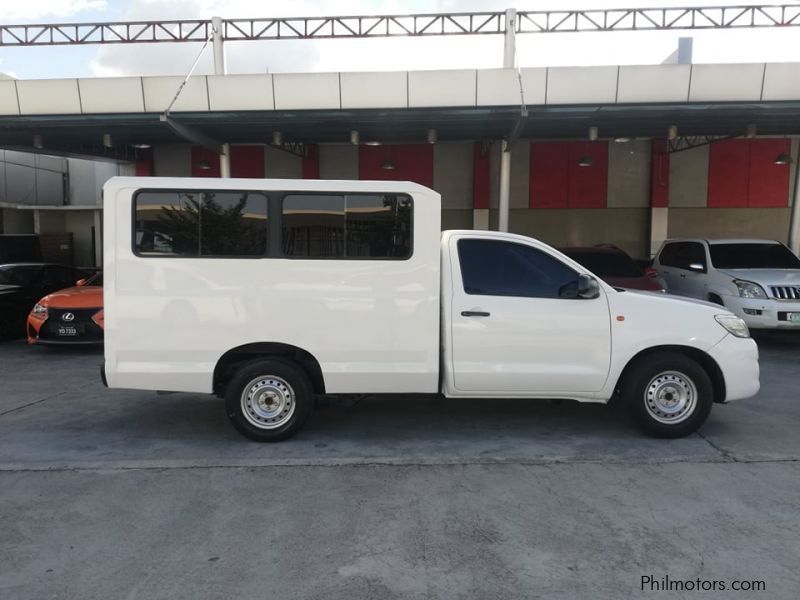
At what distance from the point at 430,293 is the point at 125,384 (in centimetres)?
275

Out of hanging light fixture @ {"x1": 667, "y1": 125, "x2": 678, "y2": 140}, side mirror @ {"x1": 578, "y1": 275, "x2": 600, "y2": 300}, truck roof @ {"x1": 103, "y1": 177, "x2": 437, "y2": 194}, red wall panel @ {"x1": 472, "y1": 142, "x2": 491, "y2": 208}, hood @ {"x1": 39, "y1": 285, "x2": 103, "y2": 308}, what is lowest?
hood @ {"x1": 39, "y1": 285, "x2": 103, "y2": 308}

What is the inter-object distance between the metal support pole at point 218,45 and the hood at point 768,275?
1227cm

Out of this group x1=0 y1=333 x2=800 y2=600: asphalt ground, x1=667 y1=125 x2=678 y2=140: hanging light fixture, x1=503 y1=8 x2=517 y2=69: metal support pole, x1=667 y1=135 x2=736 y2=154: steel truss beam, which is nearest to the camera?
x1=0 y1=333 x2=800 y2=600: asphalt ground

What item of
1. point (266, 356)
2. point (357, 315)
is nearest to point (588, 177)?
point (357, 315)

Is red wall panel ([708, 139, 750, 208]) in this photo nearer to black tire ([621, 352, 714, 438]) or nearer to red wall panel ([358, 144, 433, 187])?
red wall panel ([358, 144, 433, 187])

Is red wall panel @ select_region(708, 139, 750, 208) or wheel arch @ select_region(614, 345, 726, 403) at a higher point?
red wall panel @ select_region(708, 139, 750, 208)

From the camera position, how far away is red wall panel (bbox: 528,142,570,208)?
18953 millimetres

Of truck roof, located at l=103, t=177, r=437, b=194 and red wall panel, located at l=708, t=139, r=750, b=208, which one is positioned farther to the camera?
red wall panel, located at l=708, t=139, r=750, b=208

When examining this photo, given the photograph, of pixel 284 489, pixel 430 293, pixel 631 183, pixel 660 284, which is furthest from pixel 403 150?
pixel 284 489

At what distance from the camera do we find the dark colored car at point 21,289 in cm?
1127

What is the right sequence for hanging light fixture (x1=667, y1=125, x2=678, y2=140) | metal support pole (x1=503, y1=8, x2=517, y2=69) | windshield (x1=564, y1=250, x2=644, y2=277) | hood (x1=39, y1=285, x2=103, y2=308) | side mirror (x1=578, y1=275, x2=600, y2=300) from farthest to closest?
metal support pole (x1=503, y1=8, x2=517, y2=69)
hanging light fixture (x1=667, y1=125, x2=678, y2=140)
windshield (x1=564, y1=250, x2=644, y2=277)
hood (x1=39, y1=285, x2=103, y2=308)
side mirror (x1=578, y1=275, x2=600, y2=300)

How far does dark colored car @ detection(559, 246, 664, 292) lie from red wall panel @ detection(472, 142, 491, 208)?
8120 mm

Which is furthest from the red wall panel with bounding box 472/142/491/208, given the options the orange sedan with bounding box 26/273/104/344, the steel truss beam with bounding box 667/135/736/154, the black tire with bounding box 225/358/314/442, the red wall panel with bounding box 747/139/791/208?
the black tire with bounding box 225/358/314/442

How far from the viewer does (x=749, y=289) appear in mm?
9664
